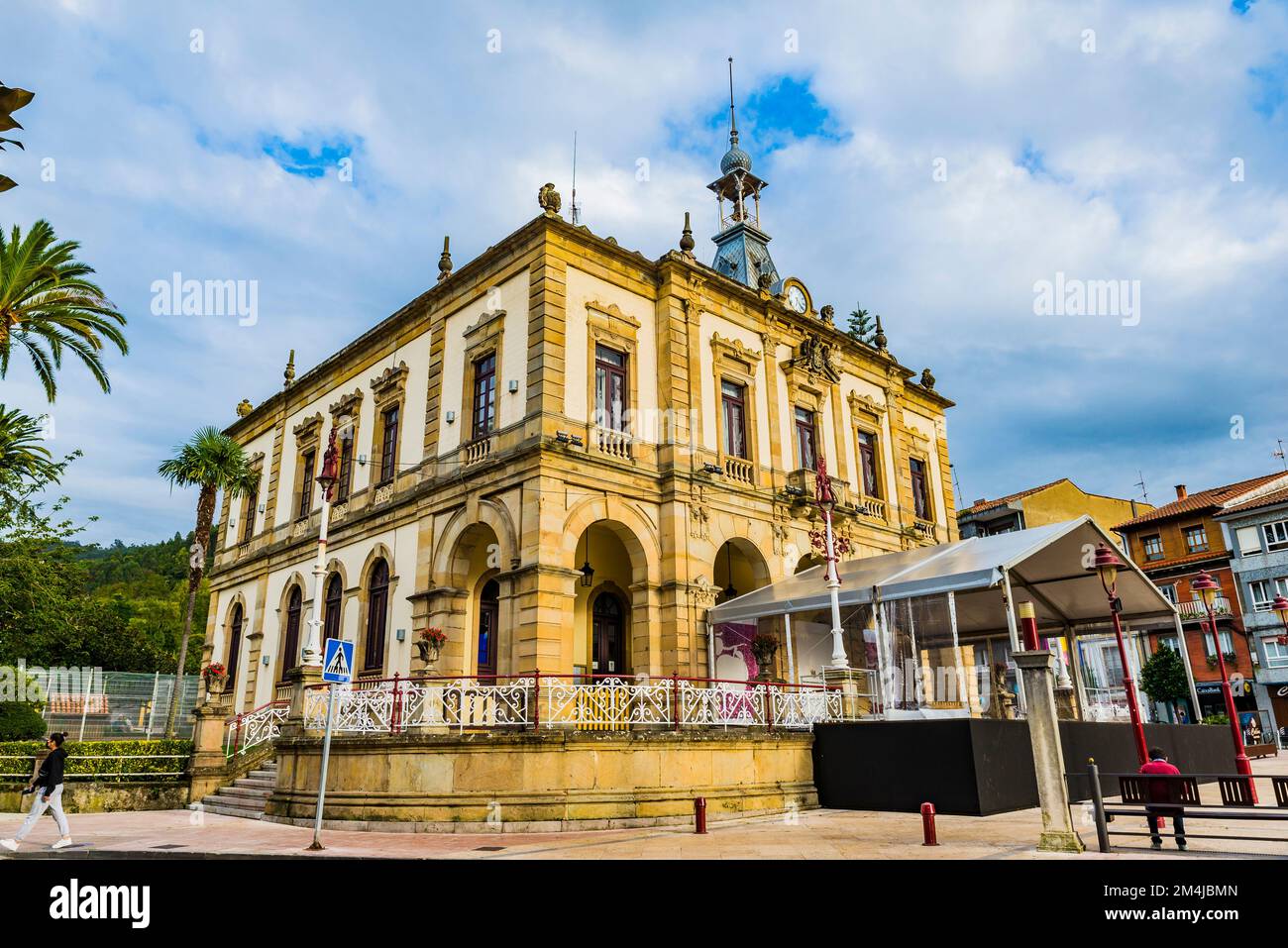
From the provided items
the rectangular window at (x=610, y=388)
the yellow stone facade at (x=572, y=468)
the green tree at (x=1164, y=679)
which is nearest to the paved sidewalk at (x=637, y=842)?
the yellow stone facade at (x=572, y=468)

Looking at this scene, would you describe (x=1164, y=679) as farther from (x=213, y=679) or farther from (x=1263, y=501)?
(x=213, y=679)

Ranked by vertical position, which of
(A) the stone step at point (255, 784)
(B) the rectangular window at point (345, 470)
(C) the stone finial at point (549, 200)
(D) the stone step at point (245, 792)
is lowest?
(D) the stone step at point (245, 792)

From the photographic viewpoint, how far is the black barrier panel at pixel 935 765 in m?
13.0

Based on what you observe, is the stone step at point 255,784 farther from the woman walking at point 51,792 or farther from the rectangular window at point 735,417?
the rectangular window at point 735,417

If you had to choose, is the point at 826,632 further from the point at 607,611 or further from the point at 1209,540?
the point at 1209,540

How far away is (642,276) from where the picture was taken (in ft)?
67.6

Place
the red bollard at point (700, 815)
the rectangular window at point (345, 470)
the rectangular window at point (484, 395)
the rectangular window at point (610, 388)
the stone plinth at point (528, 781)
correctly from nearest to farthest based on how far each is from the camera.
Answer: the red bollard at point (700, 815) → the stone plinth at point (528, 781) → the rectangular window at point (610, 388) → the rectangular window at point (484, 395) → the rectangular window at point (345, 470)

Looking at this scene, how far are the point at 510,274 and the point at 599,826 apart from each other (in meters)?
12.8

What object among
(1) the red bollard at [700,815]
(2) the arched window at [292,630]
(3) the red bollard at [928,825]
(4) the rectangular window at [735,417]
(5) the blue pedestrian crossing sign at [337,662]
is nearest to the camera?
(3) the red bollard at [928,825]

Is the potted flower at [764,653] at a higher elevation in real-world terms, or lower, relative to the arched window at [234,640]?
lower

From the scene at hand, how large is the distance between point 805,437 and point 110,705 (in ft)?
72.9

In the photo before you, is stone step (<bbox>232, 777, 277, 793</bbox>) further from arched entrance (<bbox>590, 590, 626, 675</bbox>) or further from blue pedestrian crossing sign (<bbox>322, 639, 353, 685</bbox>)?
arched entrance (<bbox>590, 590, 626, 675</bbox>)

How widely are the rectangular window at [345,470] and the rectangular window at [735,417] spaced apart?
439 inches

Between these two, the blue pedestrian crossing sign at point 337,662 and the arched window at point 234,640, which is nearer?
the blue pedestrian crossing sign at point 337,662
